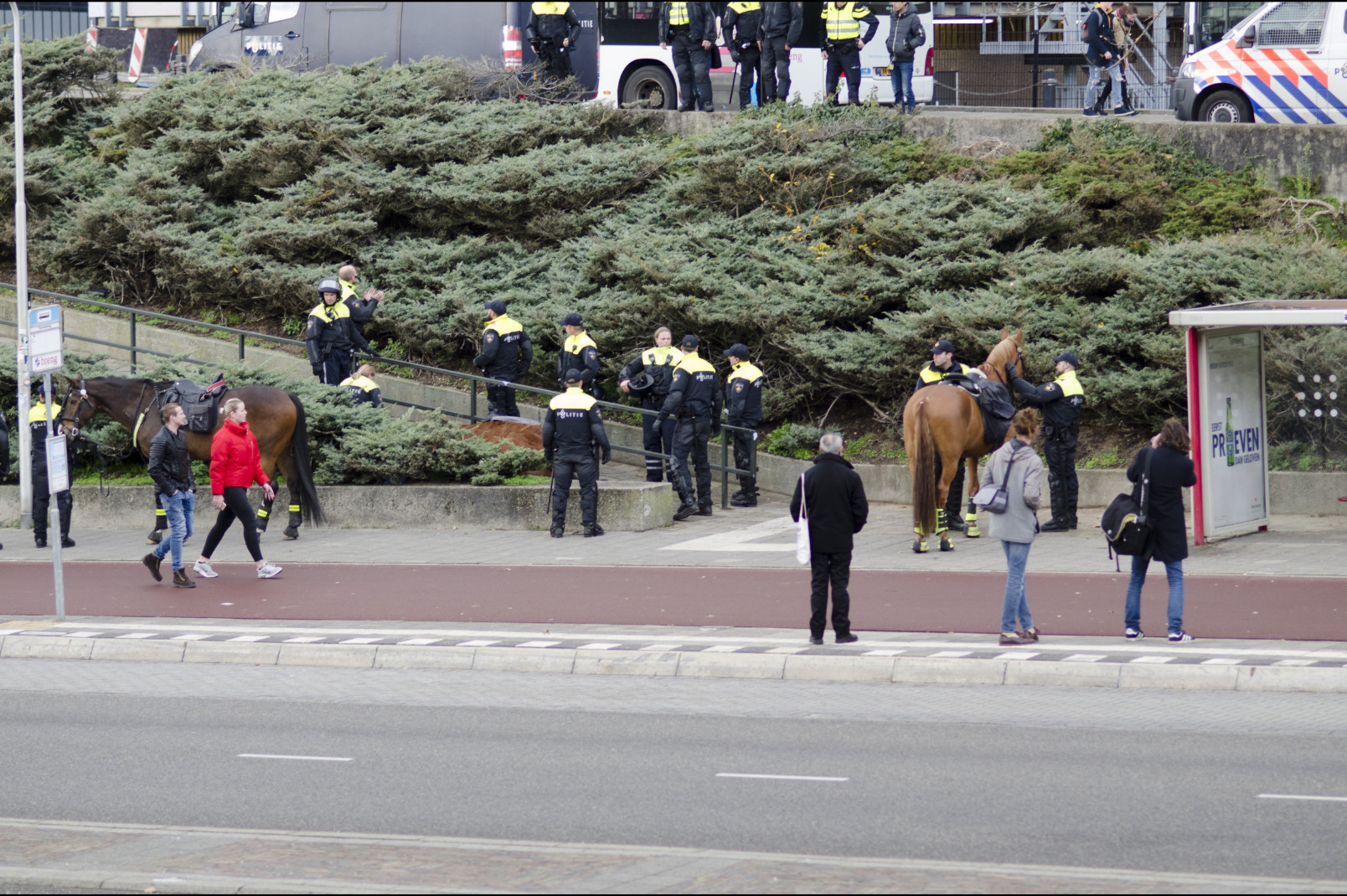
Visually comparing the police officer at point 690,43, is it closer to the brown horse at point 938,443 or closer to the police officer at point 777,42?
the police officer at point 777,42

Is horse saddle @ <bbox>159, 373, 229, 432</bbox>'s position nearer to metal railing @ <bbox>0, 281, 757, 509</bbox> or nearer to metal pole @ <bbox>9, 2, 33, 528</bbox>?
metal pole @ <bbox>9, 2, 33, 528</bbox>

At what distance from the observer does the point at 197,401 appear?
16750 millimetres

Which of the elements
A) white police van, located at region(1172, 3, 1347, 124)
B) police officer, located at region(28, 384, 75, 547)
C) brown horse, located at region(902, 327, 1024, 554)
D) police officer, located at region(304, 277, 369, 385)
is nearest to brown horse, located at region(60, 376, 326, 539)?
police officer, located at region(28, 384, 75, 547)

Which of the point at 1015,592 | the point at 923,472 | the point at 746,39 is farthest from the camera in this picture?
the point at 746,39

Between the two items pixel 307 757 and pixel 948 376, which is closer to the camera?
pixel 307 757

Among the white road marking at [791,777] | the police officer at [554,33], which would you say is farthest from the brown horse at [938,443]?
the police officer at [554,33]

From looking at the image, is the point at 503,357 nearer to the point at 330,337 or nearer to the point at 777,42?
the point at 330,337

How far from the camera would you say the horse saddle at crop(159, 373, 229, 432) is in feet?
54.6

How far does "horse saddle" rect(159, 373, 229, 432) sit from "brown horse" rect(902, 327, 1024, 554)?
7.55 meters

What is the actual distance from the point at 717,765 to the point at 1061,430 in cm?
888

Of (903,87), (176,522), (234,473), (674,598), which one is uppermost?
(903,87)

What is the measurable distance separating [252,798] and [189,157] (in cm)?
1957

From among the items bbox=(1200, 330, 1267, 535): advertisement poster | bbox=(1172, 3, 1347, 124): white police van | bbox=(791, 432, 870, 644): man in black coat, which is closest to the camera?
bbox=(791, 432, 870, 644): man in black coat

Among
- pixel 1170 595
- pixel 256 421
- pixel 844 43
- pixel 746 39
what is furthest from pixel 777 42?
pixel 1170 595
